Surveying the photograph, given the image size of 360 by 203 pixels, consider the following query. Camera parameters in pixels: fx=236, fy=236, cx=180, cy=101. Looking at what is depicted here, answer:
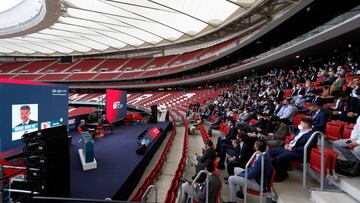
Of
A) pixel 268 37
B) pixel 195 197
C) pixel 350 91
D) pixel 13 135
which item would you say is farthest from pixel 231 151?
pixel 268 37

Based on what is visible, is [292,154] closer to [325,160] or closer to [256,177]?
[325,160]

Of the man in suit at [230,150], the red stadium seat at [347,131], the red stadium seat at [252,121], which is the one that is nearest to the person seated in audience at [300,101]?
the red stadium seat at [252,121]

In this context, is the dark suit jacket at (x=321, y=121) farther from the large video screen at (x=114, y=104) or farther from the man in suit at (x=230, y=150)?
the large video screen at (x=114, y=104)

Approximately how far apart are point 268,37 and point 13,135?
696 inches

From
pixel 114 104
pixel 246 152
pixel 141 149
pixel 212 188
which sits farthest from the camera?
pixel 114 104

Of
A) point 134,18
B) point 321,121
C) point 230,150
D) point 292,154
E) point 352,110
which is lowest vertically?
point 230,150

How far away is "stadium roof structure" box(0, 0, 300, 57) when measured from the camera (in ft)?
77.7

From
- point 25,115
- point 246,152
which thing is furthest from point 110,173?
point 246,152

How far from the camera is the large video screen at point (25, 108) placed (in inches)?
259

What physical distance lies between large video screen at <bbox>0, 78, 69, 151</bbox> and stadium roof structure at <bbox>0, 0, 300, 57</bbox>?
15.8m

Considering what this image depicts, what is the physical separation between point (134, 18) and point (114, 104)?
1730 cm

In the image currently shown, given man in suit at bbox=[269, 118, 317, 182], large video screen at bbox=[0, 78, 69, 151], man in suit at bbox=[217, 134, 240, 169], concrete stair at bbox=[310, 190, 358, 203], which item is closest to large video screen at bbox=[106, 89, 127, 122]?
large video screen at bbox=[0, 78, 69, 151]

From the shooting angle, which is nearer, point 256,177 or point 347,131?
point 256,177

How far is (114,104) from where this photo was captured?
47.1 feet
